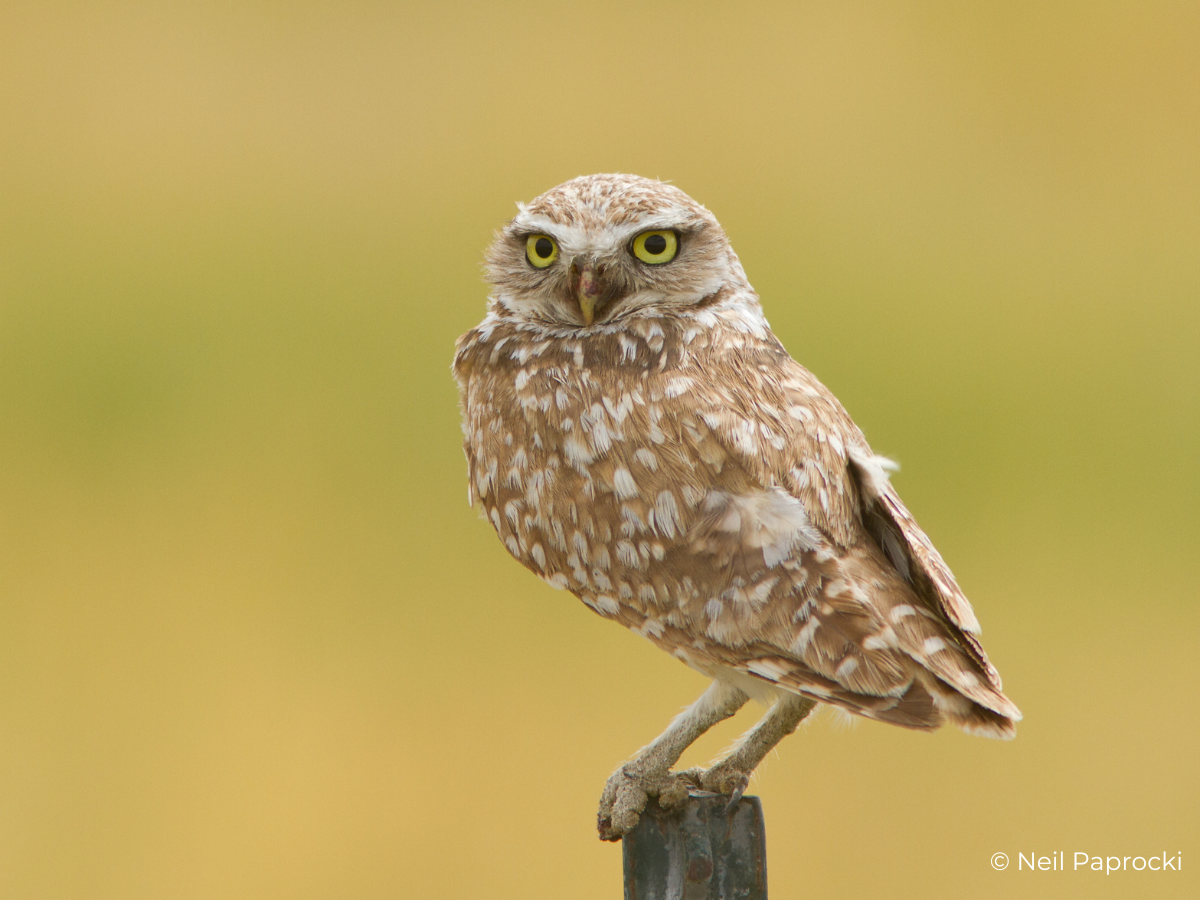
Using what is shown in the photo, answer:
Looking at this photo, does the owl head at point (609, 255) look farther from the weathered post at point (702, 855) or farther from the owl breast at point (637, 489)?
the weathered post at point (702, 855)

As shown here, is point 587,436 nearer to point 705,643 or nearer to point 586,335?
point 586,335

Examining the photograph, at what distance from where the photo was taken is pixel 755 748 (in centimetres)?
190

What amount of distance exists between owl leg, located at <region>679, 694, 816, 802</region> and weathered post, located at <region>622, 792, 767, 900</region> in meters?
0.05

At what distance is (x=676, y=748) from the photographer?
1906 millimetres

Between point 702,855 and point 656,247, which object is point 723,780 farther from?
Result: point 656,247

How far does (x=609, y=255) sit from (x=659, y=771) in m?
0.82

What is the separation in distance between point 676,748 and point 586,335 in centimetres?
69

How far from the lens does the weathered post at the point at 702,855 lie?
1746mm

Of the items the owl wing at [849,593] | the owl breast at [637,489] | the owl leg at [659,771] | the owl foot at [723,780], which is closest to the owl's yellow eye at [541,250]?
the owl breast at [637,489]

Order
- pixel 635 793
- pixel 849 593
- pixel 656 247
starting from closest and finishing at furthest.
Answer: pixel 849 593
pixel 656 247
pixel 635 793

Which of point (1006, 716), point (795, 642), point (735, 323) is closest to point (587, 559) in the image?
point (795, 642)

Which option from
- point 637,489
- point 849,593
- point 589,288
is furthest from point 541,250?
point 849,593

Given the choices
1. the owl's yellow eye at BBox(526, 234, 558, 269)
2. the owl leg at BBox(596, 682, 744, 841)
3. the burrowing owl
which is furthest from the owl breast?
the owl leg at BBox(596, 682, 744, 841)

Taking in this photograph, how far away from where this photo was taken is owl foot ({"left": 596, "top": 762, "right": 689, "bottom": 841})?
185cm
